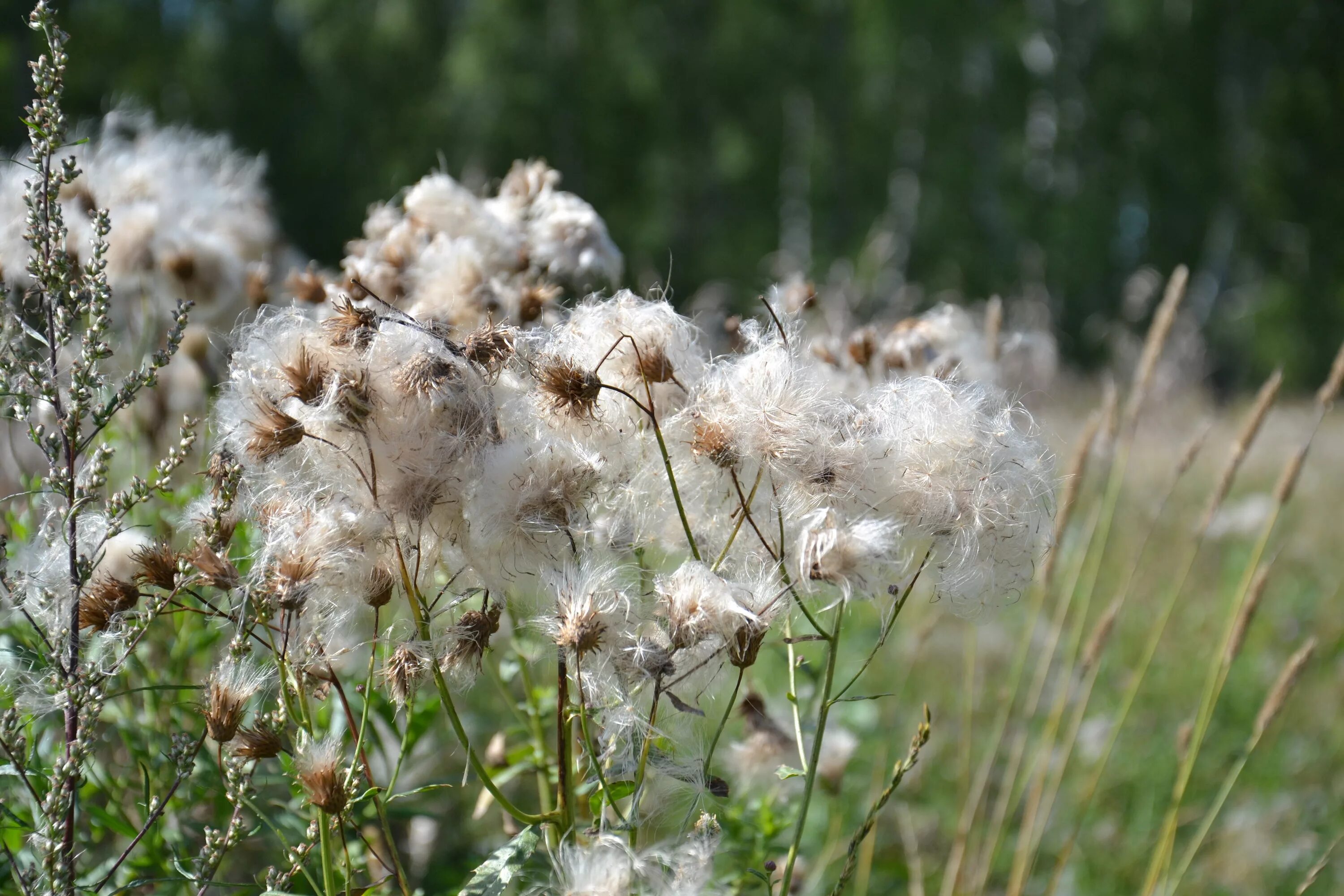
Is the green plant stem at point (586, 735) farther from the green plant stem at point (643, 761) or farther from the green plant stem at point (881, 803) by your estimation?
the green plant stem at point (881, 803)

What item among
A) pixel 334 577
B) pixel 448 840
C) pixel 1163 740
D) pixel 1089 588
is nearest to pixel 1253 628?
pixel 1163 740

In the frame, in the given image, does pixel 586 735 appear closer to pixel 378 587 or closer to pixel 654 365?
pixel 378 587

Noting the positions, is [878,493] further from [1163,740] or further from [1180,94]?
[1180,94]

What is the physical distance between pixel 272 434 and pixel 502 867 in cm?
48

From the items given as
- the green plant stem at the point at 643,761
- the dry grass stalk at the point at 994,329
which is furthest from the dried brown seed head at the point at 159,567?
the dry grass stalk at the point at 994,329

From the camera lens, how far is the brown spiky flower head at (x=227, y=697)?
3.26 feet

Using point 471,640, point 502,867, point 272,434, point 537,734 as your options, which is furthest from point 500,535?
point 537,734

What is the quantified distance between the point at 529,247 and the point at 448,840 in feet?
4.84

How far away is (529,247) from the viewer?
5.21 feet

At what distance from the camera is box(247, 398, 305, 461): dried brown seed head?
98cm

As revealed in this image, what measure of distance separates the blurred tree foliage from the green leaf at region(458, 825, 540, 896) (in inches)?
672

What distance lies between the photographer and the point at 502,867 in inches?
42.3

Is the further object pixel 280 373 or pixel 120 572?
pixel 120 572

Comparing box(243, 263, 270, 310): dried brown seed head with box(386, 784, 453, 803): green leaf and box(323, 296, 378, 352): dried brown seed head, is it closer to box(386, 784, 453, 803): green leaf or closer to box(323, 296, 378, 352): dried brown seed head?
box(323, 296, 378, 352): dried brown seed head
